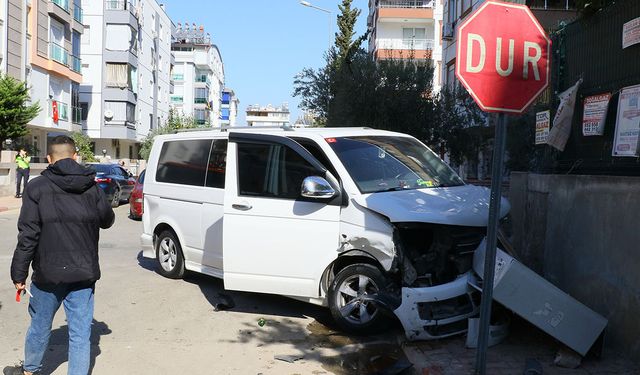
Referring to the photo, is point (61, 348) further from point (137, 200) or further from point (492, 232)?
point (137, 200)

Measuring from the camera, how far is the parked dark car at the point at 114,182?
1950 centimetres

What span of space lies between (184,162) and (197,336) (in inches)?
114

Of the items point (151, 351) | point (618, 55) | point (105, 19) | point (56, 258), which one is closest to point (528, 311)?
point (618, 55)

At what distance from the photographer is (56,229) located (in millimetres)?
4117

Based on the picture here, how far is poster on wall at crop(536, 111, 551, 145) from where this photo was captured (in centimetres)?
730

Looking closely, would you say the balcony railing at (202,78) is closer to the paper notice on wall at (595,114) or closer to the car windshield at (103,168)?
the car windshield at (103,168)

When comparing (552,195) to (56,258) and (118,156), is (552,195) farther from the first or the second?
(118,156)

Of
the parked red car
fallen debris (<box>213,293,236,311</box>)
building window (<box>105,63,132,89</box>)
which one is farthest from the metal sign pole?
building window (<box>105,63,132,89</box>)

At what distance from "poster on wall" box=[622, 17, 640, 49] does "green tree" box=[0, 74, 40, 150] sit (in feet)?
79.7

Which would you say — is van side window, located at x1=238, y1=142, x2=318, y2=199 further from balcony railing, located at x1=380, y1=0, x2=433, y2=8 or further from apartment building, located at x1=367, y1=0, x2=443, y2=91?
balcony railing, located at x1=380, y1=0, x2=433, y2=8

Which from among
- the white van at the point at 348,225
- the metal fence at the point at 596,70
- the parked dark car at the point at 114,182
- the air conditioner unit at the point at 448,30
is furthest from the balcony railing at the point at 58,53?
the metal fence at the point at 596,70

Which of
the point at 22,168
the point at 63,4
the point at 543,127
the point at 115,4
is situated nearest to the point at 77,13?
the point at 63,4

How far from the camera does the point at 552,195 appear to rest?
6.45m

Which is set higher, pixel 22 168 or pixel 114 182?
pixel 22 168
